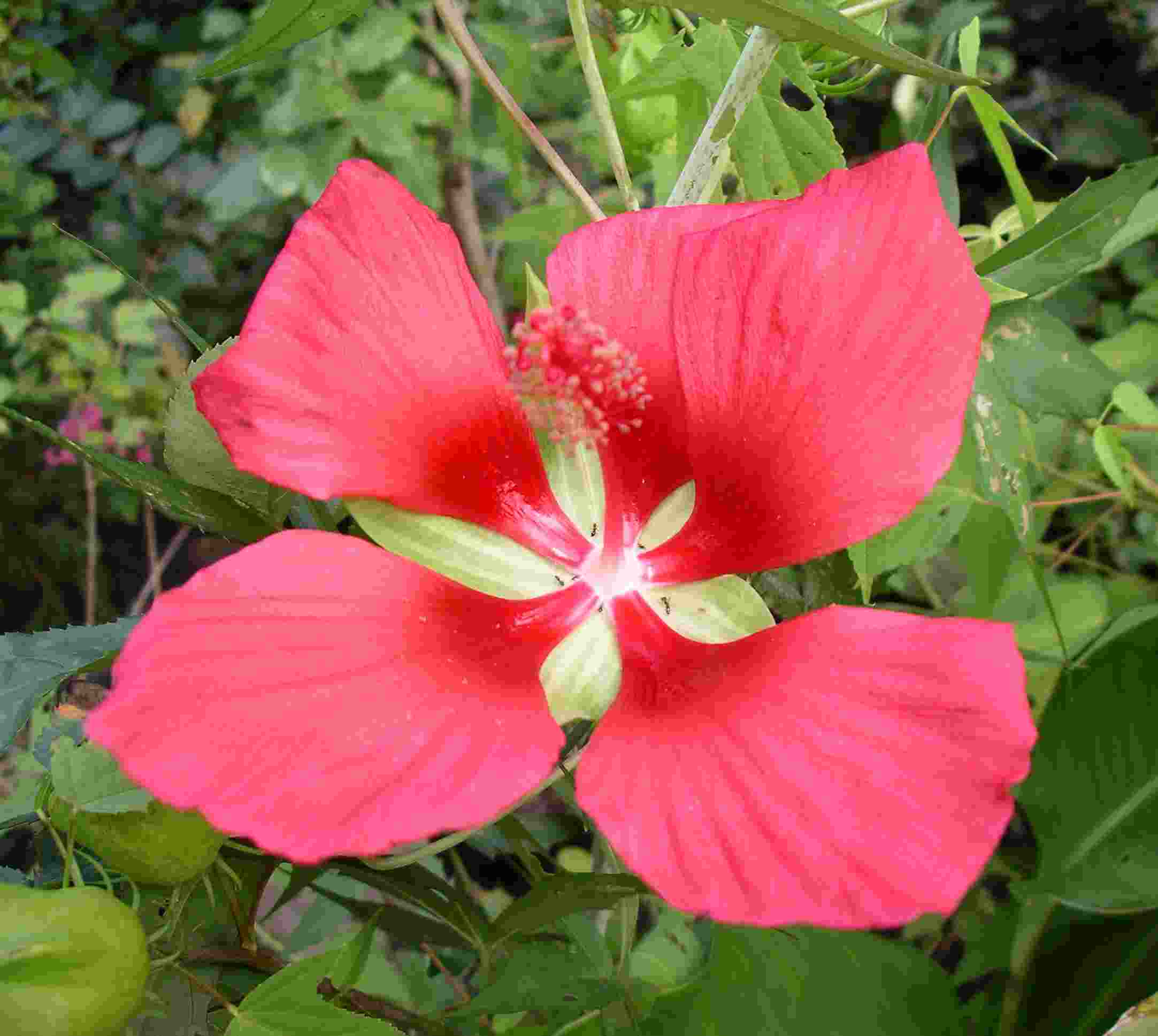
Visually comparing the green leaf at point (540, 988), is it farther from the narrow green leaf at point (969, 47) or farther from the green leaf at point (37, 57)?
the green leaf at point (37, 57)

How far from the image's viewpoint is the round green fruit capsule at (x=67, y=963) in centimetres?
32

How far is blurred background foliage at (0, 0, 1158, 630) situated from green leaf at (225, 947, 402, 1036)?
84cm

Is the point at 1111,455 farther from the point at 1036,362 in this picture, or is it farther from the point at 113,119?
the point at 113,119

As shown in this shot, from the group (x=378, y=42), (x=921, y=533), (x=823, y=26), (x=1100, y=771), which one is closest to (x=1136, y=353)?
(x=1100, y=771)

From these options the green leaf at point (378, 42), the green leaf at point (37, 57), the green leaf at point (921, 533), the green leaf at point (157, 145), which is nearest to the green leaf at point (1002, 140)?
the green leaf at point (921, 533)

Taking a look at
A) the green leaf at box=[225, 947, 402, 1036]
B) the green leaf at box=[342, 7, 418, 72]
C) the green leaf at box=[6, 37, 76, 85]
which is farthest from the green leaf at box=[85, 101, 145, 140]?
the green leaf at box=[225, 947, 402, 1036]

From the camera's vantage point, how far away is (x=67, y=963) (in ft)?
1.09

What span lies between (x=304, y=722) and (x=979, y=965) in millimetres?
568

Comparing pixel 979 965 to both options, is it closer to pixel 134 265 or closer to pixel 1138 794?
pixel 1138 794

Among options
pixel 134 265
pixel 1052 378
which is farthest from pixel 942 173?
pixel 134 265

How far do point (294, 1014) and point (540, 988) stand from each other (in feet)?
0.41

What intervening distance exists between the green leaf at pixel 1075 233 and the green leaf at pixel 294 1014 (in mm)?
386

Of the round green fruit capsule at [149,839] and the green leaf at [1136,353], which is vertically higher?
the round green fruit capsule at [149,839]

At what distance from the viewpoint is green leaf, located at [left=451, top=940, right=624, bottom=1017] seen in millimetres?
471
